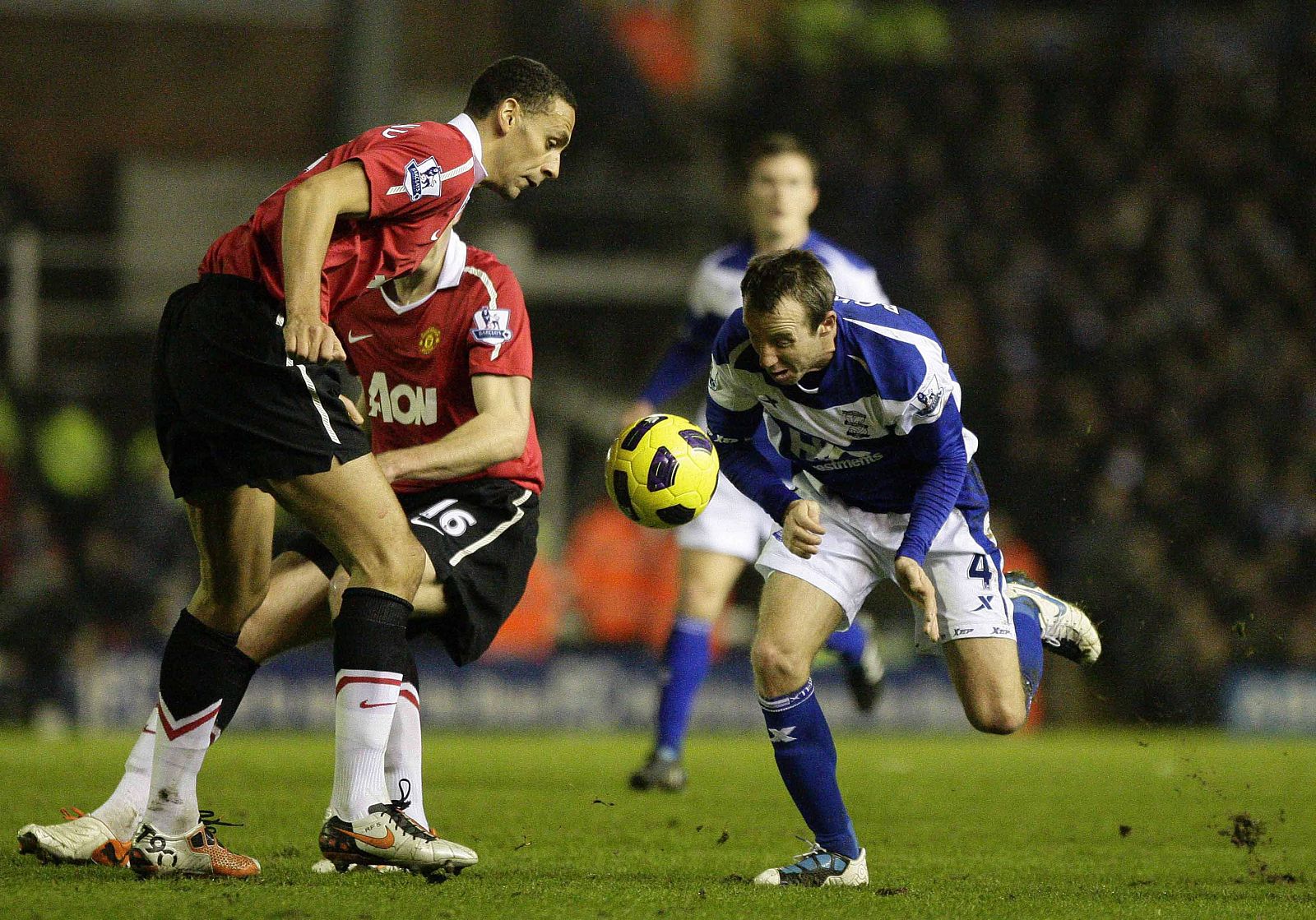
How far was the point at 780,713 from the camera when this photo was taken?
457cm

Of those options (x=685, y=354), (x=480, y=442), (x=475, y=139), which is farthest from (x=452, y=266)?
(x=685, y=354)

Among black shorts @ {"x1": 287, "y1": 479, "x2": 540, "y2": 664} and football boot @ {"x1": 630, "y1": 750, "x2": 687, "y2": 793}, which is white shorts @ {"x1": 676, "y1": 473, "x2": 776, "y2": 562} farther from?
black shorts @ {"x1": 287, "y1": 479, "x2": 540, "y2": 664}

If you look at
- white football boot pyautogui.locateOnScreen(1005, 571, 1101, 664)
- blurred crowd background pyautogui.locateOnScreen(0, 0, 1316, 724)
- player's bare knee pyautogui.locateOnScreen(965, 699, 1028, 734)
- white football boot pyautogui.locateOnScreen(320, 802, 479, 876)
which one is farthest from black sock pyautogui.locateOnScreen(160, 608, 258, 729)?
blurred crowd background pyautogui.locateOnScreen(0, 0, 1316, 724)

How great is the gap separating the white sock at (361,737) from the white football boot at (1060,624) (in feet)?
7.16

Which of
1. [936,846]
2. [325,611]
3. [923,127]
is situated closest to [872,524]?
[936,846]

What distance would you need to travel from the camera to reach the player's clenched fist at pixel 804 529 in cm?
454

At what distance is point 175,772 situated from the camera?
428 centimetres

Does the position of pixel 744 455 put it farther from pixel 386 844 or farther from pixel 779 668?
pixel 386 844

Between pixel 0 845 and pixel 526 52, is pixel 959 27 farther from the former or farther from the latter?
pixel 0 845

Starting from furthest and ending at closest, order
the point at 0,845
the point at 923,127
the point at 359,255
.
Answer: the point at 923,127, the point at 0,845, the point at 359,255

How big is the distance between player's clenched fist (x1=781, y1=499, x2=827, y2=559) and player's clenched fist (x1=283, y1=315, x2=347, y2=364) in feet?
4.66

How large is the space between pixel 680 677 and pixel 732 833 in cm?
138

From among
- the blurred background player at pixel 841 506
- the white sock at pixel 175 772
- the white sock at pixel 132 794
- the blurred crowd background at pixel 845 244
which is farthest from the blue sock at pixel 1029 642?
the blurred crowd background at pixel 845 244

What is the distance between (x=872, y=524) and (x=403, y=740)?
1514 mm
